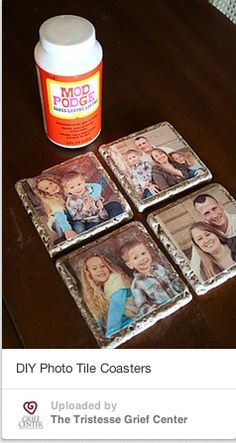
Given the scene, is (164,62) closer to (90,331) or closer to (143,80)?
(143,80)

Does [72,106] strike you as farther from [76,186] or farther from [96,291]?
[96,291]

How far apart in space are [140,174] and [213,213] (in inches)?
3.9

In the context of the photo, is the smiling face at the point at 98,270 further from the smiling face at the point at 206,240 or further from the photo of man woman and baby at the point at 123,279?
the smiling face at the point at 206,240

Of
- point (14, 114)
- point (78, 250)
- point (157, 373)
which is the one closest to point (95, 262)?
point (78, 250)

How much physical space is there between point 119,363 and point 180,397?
6 cm

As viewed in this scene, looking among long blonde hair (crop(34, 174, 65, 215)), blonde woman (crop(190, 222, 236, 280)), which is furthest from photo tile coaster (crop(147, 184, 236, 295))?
long blonde hair (crop(34, 174, 65, 215))

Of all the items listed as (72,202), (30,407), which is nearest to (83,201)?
(72,202)

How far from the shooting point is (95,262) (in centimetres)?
52

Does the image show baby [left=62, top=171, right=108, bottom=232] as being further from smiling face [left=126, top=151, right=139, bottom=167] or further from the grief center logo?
the grief center logo

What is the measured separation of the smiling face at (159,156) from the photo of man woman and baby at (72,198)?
7 cm

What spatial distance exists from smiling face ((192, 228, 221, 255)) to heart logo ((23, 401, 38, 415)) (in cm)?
23

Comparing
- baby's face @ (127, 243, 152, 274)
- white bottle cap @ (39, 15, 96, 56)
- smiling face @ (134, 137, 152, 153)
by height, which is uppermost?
white bottle cap @ (39, 15, 96, 56)

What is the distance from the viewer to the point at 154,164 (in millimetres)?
602

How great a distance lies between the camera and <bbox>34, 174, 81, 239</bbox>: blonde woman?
54 cm
